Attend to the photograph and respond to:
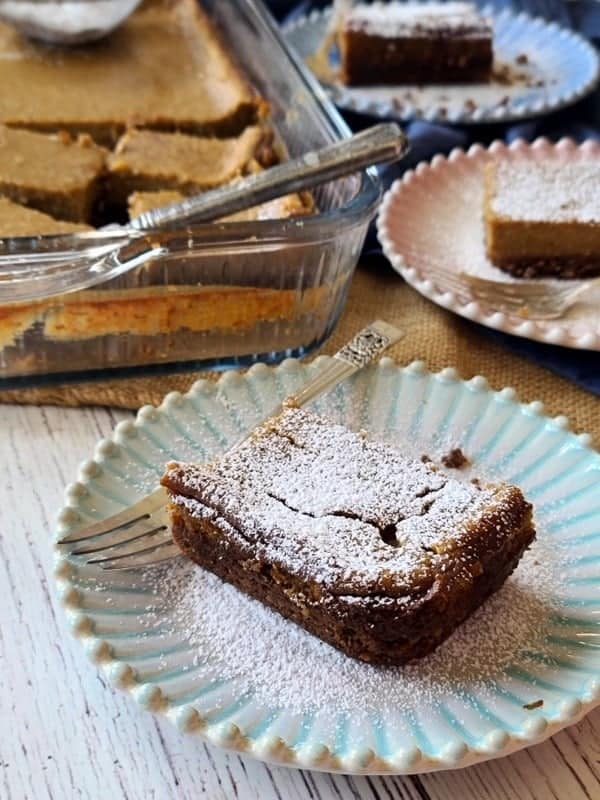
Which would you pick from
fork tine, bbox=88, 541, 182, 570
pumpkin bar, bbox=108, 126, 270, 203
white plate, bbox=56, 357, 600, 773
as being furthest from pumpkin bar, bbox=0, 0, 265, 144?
fork tine, bbox=88, 541, 182, 570

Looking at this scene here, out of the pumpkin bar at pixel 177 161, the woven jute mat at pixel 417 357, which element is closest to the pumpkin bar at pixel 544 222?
the woven jute mat at pixel 417 357

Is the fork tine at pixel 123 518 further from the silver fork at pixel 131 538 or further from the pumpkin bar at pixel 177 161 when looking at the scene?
the pumpkin bar at pixel 177 161

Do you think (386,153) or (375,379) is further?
(386,153)

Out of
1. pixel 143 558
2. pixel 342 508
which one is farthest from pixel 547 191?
pixel 143 558

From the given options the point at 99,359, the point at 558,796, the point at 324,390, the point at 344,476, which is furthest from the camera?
the point at 99,359

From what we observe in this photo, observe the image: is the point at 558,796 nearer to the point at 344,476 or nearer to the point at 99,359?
the point at 344,476

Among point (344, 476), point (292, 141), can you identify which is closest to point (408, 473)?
point (344, 476)

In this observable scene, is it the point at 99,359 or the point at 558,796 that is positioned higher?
the point at 558,796
